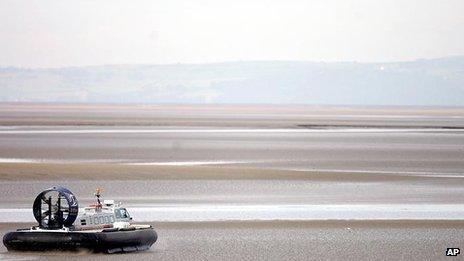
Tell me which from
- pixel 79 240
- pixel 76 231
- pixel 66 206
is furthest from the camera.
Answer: pixel 66 206

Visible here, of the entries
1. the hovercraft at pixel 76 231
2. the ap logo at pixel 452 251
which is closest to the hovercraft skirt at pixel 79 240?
the hovercraft at pixel 76 231

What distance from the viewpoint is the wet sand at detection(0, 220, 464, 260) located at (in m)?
21.0

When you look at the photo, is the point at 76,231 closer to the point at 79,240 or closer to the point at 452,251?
the point at 79,240

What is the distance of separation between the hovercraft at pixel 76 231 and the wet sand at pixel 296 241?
178 mm

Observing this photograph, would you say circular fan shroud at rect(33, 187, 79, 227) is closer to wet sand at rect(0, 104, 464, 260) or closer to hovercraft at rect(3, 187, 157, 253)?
hovercraft at rect(3, 187, 157, 253)

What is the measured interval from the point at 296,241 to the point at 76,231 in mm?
4574

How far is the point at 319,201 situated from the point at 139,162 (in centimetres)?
1603

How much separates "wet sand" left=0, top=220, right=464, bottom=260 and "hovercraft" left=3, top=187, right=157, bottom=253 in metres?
0.18

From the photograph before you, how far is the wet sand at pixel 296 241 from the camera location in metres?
21.0

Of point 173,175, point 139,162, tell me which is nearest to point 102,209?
point 173,175

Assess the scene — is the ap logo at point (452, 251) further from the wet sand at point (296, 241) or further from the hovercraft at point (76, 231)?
the hovercraft at point (76, 231)

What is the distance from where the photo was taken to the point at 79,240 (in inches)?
805

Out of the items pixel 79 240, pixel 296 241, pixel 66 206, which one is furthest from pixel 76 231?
pixel 296 241

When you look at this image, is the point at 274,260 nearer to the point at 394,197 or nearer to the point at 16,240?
the point at 16,240
